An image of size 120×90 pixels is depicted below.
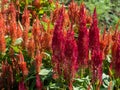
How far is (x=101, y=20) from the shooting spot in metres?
8.23

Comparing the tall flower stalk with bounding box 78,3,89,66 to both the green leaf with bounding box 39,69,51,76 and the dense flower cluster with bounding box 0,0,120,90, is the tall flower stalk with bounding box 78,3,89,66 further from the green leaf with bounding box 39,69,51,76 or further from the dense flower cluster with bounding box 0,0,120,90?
the green leaf with bounding box 39,69,51,76

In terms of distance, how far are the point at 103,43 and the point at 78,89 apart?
53cm

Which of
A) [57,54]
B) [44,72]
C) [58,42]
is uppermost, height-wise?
[58,42]

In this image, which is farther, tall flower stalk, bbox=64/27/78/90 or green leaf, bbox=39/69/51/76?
green leaf, bbox=39/69/51/76

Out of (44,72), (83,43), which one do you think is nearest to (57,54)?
(83,43)

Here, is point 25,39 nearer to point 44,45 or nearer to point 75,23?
point 44,45

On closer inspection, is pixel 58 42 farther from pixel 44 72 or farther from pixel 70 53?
pixel 44 72

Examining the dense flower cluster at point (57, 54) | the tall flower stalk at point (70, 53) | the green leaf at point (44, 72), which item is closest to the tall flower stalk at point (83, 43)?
the dense flower cluster at point (57, 54)

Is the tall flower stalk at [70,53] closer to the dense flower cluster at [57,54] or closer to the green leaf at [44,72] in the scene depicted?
the dense flower cluster at [57,54]

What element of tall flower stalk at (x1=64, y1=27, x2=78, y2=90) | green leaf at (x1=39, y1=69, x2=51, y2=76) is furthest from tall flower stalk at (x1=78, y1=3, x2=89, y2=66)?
green leaf at (x1=39, y1=69, x2=51, y2=76)

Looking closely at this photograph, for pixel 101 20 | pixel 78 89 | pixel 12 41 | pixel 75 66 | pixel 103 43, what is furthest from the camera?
pixel 101 20

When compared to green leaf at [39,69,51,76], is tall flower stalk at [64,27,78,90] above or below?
above

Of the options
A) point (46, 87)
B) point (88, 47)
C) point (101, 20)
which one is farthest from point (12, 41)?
point (101, 20)

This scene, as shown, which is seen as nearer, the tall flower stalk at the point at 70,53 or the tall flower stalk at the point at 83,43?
the tall flower stalk at the point at 70,53
